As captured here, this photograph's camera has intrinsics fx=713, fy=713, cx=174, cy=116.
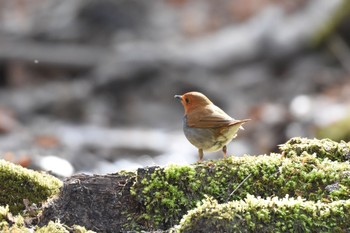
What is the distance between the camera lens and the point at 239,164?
14.1ft

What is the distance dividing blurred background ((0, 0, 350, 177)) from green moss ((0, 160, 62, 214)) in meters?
7.05

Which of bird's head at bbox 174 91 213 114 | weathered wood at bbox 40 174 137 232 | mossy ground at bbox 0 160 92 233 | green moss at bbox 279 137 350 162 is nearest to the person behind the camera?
weathered wood at bbox 40 174 137 232

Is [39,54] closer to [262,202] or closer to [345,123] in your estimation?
[345,123]

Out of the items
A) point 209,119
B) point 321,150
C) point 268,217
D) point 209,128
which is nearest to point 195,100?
point 209,119

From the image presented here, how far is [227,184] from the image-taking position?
4.18 metres

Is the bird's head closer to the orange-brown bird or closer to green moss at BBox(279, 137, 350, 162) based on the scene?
the orange-brown bird

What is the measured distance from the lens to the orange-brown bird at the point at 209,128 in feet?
18.7

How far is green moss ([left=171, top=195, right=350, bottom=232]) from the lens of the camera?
346cm

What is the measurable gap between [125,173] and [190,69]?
10.9 metres

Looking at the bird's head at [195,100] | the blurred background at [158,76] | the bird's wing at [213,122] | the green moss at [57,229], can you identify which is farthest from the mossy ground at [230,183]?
the blurred background at [158,76]

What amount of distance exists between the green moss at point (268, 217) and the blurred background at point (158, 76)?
A: 789cm

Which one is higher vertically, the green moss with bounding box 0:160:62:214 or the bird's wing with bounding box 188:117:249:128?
the bird's wing with bounding box 188:117:249:128

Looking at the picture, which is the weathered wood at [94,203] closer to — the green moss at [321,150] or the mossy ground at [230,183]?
the mossy ground at [230,183]

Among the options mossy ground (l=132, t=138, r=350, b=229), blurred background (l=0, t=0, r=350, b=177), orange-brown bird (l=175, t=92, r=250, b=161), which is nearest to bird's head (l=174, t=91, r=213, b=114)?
orange-brown bird (l=175, t=92, r=250, b=161)
